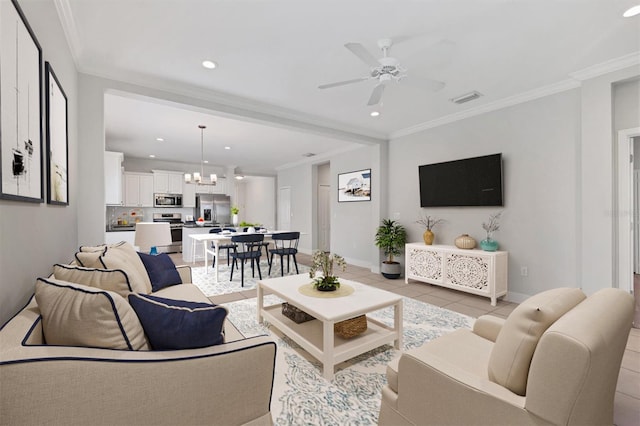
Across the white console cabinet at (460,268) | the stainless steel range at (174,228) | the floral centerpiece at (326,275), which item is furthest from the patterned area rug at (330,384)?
the stainless steel range at (174,228)

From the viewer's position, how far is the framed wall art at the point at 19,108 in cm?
109

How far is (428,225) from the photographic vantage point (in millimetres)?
4688

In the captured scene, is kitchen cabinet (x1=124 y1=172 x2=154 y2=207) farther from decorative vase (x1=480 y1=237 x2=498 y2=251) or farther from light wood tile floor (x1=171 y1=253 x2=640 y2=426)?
decorative vase (x1=480 y1=237 x2=498 y2=251)

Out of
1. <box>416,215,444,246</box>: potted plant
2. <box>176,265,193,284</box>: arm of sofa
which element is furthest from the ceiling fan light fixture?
<box>176,265,193,284</box>: arm of sofa

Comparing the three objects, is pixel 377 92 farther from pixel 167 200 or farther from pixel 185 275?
pixel 167 200

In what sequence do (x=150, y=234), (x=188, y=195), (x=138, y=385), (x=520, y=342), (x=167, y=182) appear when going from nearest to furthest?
(x=138, y=385) < (x=520, y=342) < (x=150, y=234) < (x=167, y=182) < (x=188, y=195)

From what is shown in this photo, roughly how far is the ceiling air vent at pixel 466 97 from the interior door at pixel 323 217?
4.62 metres

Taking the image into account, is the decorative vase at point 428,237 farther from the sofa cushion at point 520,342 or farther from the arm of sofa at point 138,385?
the arm of sofa at point 138,385

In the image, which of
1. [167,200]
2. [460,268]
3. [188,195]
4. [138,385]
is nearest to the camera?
[138,385]

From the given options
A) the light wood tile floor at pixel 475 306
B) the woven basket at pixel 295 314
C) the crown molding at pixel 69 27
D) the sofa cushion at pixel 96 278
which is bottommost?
the light wood tile floor at pixel 475 306

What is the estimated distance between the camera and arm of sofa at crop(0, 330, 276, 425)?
Answer: 2.62 feet

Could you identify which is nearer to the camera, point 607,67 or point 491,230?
point 607,67

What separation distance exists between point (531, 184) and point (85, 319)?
448 cm

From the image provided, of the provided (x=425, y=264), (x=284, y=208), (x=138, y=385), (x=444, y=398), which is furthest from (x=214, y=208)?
(x=444, y=398)
